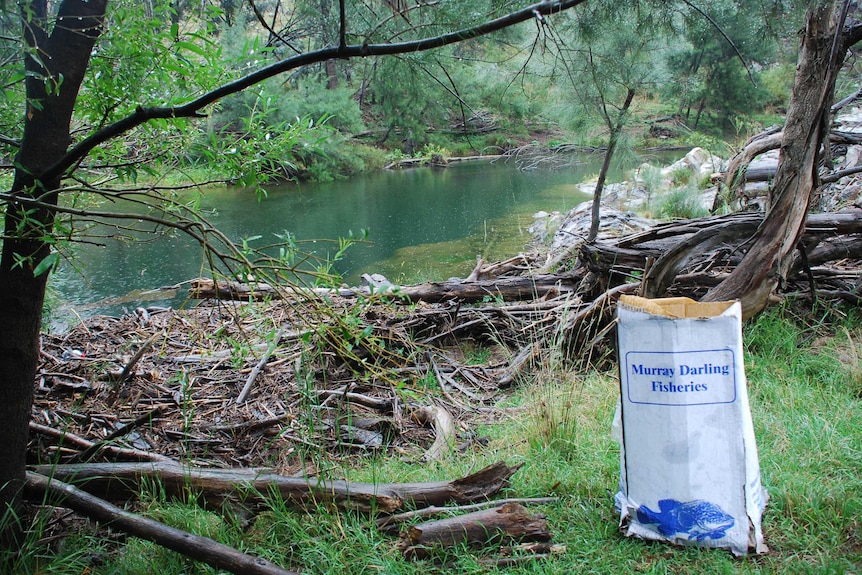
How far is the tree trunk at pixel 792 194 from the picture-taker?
3289mm

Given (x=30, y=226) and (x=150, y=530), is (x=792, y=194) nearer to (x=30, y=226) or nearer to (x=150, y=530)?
(x=150, y=530)

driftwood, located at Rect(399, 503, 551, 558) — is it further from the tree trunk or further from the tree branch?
the tree trunk

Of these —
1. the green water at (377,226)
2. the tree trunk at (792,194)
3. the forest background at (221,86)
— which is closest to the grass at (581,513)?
the forest background at (221,86)

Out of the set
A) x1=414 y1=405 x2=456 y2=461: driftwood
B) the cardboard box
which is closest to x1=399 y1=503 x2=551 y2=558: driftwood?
the cardboard box

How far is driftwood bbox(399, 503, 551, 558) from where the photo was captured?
200cm

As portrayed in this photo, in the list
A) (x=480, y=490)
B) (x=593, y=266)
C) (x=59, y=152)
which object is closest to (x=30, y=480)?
(x=59, y=152)

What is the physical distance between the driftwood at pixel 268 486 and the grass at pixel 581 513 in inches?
2.4

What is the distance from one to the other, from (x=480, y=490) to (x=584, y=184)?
578 inches

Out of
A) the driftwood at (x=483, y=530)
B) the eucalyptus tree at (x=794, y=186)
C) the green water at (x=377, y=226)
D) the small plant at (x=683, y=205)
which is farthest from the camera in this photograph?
the green water at (x=377, y=226)

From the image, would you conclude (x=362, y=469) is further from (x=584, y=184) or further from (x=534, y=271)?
(x=584, y=184)

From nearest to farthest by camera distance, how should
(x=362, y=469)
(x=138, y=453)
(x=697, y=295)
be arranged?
(x=138, y=453), (x=362, y=469), (x=697, y=295)

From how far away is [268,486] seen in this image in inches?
88.9

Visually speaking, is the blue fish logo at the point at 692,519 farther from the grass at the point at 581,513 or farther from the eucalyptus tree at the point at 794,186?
the eucalyptus tree at the point at 794,186

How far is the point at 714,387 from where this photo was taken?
76.2 inches
